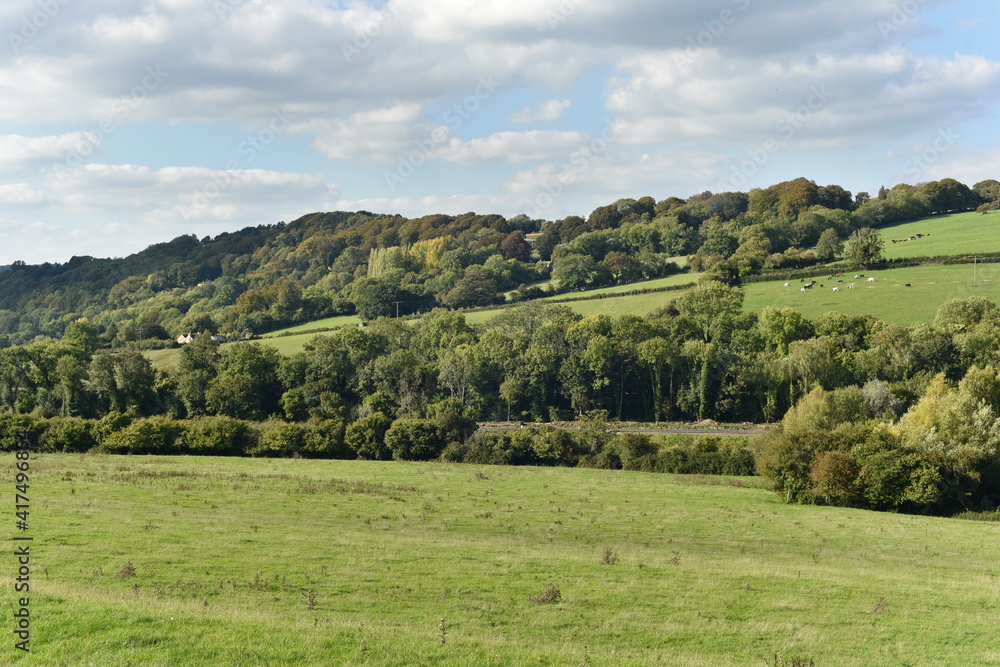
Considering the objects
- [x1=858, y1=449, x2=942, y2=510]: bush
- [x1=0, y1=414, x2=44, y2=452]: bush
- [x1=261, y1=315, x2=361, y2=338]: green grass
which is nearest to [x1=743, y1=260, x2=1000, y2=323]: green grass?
[x1=858, y1=449, x2=942, y2=510]: bush

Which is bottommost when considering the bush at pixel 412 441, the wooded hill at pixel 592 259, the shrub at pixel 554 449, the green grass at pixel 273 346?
the shrub at pixel 554 449

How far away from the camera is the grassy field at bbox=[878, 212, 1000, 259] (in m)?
117

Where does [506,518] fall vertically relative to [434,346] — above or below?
below

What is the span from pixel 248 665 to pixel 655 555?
19.2 metres

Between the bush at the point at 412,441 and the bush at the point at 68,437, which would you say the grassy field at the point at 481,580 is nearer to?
the bush at the point at 412,441

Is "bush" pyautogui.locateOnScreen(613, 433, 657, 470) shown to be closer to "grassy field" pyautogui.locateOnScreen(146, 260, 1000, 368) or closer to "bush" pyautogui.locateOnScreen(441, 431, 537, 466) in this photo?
"bush" pyautogui.locateOnScreen(441, 431, 537, 466)

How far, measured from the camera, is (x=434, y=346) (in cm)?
10119

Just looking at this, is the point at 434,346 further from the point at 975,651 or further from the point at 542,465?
the point at 975,651

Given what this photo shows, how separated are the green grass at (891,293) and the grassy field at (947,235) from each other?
398 inches

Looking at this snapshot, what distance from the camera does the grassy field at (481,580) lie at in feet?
60.6

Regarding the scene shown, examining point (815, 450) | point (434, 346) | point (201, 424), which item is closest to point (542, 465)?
point (815, 450)

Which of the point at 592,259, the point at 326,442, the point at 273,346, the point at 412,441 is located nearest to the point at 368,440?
the point at 326,442

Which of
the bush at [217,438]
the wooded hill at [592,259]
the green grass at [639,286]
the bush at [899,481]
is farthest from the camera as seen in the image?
the wooded hill at [592,259]

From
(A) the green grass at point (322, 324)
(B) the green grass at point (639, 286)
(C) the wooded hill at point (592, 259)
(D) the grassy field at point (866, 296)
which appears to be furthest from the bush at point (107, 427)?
(B) the green grass at point (639, 286)
